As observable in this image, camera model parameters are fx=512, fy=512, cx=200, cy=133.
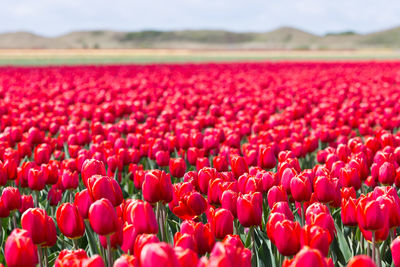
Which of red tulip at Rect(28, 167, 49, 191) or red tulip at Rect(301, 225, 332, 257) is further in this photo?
red tulip at Rect(28, 167, 49, 191)

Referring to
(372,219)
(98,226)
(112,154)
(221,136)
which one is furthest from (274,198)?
(221,136)

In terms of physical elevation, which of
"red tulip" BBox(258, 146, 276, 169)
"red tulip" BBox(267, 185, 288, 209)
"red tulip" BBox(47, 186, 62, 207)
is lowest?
"red tulip" BBox(47, 186, 62, 207)

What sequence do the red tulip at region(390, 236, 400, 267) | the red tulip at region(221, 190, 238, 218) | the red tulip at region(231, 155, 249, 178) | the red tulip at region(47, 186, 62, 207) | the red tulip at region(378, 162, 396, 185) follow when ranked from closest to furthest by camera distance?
1. the red tulip at region(390, 236, 400, 267)
2. the red tulip at region(221, 190, 238, 218)
3. the red tulip at region(378, 162, 396, 185)
4. the red tulip at region(231, 155, 249, 178)
5. the red tulip at region(47, 186, 62, 207)

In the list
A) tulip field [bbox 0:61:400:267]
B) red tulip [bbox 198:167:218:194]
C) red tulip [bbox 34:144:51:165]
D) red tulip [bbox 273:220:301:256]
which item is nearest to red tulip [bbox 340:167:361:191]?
tulip field [bbox 0:61:400:267]

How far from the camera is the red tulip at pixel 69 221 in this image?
248cm

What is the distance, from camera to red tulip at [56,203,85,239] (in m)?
2.48

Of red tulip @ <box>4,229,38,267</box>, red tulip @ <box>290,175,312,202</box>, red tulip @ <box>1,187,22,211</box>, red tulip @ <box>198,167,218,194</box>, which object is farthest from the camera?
red tulip @ <box>198,167,218,194</box>

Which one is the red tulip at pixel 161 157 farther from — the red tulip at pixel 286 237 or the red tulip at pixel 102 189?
the red tulip at pixel 286 237

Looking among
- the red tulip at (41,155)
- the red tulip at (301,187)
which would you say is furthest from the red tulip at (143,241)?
Answer: the red tulip at (41,155)

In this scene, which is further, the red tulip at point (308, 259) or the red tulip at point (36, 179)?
the red tulip at point (36, 179)

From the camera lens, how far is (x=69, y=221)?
250 cm

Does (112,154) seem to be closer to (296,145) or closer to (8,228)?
(8,228)

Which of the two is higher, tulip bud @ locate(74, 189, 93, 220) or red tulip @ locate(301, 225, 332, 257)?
red tulip @ locate(301, 225, 332, 257)

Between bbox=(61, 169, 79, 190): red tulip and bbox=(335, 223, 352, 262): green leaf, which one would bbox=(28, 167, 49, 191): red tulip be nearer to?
bbox=(61, 169, 79, 190): red tulip
